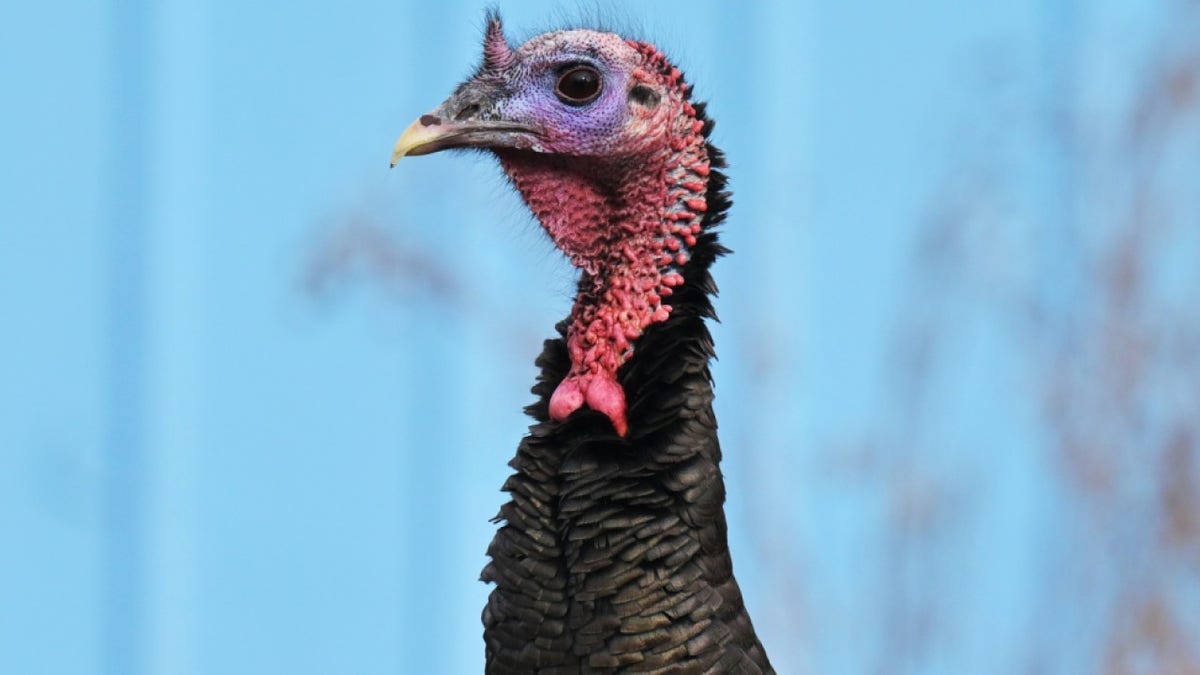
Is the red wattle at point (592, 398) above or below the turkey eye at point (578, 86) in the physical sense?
below

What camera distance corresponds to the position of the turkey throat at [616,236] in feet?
6.92

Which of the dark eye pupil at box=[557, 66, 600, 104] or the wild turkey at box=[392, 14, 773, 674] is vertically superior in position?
the dark eye pupil at box=[557, 66, 600, 104]

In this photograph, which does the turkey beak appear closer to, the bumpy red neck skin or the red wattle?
the bumpy red neck skin

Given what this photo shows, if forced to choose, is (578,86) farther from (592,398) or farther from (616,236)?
(592,398)

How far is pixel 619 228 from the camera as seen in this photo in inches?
85.0

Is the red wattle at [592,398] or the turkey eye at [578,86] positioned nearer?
the red wattle at [592,398]

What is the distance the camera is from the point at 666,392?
2.07 m

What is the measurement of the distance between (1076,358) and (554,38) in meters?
1.80

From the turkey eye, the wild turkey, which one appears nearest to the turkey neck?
the wild turkey

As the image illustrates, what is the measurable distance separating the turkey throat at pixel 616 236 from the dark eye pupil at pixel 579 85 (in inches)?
3.0

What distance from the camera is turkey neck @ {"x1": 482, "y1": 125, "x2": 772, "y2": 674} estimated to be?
2.02 meters

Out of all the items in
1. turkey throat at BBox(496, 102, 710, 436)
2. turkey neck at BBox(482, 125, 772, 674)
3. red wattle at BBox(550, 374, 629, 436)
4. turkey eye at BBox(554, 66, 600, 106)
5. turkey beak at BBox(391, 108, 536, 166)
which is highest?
turkey eye at BBox(554, 66, 600, 106)

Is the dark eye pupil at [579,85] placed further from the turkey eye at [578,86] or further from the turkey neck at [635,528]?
the turkey neck at [635,528]

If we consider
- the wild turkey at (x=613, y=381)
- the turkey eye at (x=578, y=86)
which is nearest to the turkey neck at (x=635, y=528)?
the wild turkey at (x=613, y=381)
